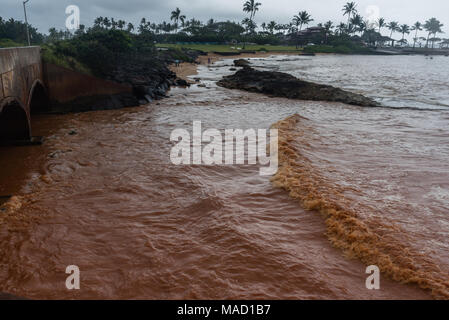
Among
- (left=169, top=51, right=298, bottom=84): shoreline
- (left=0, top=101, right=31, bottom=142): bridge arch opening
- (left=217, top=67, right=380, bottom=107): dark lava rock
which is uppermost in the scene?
(left=169, top=51, right=298, bottom=84): shoreline

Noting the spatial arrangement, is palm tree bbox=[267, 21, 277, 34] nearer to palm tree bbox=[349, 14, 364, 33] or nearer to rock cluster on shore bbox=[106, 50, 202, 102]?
palm tree bbox=[349, 14, 364, 33]

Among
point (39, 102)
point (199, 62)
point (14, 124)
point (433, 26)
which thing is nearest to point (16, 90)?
point (14, 124)

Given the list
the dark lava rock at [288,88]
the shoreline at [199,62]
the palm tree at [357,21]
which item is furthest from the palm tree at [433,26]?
the dark lava rock at [288,88]

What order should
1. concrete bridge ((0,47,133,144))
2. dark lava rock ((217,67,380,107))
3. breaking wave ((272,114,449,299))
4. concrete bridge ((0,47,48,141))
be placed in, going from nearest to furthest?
breaking wave ((272,114,449,299)) < concrete bridge ((0,47,48,141)) < concrete bridge ((0,47,133,144)) < dark lava rock ((217,67,380,107))

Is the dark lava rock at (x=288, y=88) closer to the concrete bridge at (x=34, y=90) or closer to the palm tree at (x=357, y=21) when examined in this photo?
the concrete bridge at (x=34, y=90)

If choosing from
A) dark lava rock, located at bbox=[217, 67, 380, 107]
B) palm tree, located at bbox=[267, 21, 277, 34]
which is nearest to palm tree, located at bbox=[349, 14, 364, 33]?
palm tree, located at bbox=[267, 21, 277, 34]

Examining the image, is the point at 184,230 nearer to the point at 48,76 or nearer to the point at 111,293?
the point at 111,293

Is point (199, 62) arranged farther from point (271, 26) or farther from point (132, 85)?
point (271, 26)
